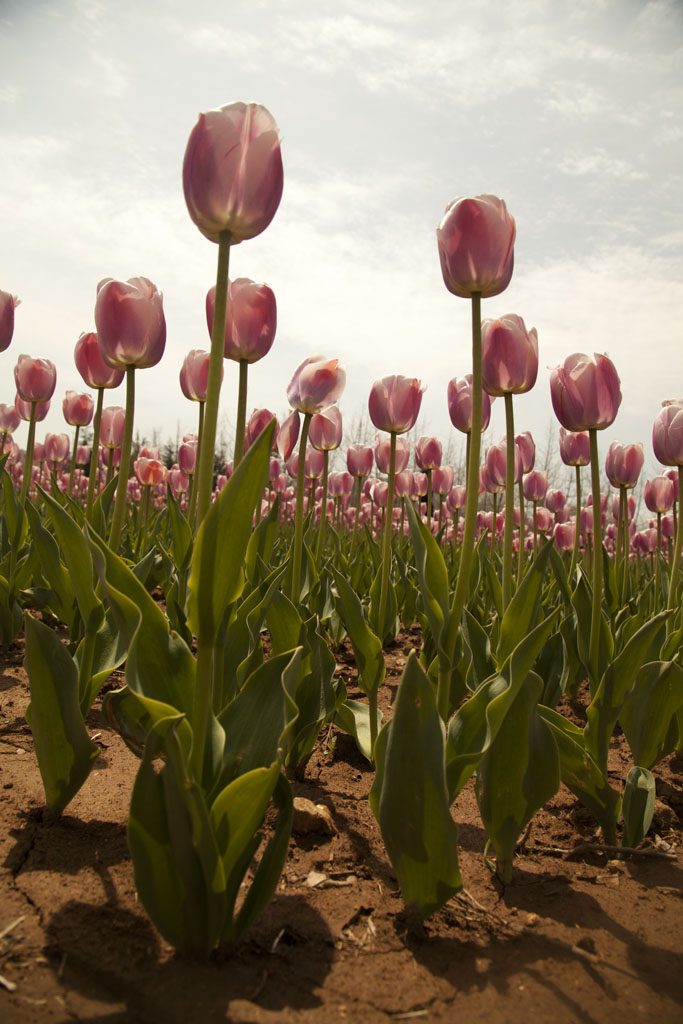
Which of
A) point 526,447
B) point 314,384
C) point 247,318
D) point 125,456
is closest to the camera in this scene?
point 247,318

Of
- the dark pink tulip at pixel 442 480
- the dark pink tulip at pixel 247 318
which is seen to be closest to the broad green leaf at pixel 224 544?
the dark pink tulip at pixel 247 318

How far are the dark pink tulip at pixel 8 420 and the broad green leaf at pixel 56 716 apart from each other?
435 cm

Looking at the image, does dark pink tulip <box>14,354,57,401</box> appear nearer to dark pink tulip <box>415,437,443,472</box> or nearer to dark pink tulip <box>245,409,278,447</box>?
dark pink tulip <box>245,409,278,447</box>

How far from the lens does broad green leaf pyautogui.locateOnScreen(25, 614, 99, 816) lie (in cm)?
127

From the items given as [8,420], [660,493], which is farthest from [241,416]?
[8,420]

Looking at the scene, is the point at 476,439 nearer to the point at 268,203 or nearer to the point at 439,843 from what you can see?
the point at 268,203

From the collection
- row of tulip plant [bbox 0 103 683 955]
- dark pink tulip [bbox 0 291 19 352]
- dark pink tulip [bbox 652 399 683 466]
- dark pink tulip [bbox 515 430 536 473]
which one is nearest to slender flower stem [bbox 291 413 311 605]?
row of tulip plant [bbox 0 103 683 955]

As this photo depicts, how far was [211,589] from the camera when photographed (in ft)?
3.44

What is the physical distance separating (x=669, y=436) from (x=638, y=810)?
4.60 feet

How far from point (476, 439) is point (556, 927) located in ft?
3.11

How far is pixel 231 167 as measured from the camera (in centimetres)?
117

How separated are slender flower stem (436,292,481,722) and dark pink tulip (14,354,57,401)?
2.34 metres

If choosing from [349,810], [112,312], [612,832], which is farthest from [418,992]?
[112,312]

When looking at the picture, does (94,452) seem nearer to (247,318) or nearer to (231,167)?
(247,318)
